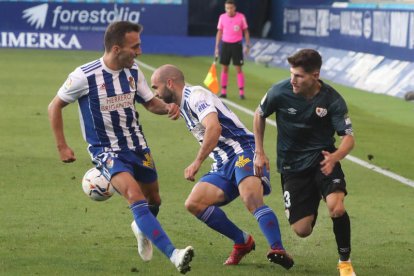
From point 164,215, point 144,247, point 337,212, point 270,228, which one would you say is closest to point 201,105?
point 270,228

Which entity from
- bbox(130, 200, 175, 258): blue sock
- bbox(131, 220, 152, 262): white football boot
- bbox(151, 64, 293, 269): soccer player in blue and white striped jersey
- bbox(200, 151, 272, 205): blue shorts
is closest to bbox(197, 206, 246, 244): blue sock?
bbox(151, 64, 293, 269): soccer player in blue and white striped jersey

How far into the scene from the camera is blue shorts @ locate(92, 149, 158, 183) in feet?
29.2

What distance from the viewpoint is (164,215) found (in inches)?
449

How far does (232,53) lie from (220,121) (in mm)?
16742

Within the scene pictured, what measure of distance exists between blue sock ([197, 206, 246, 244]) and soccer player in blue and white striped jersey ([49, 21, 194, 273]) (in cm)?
53

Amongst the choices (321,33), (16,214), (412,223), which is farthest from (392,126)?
(321,33)

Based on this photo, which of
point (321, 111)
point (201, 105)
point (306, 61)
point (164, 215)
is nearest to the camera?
point (306, 61)

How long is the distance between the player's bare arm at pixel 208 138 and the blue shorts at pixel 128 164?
634 millimetres

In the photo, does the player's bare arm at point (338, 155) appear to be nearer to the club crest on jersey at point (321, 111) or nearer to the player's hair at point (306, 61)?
the club crest on jersey at point (321, 111)

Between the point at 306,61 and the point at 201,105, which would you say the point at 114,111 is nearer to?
the point at 201,105

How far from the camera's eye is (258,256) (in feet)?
31.5

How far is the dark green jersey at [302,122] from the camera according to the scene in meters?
8.83

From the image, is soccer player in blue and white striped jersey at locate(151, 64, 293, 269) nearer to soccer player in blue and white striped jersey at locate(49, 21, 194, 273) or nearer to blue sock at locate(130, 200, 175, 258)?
soccer player in blue and white striped jersey at locate(49, 21, 194, 273)

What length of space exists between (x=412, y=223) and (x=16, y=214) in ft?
13.3
